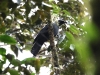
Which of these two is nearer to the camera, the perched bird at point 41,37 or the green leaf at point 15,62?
the green leaf at point 15,62

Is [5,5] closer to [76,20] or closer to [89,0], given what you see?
[89,0]

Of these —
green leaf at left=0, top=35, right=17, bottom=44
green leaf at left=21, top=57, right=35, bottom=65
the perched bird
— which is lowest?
green leaf at left=21, top=57, right=35, bottom=65

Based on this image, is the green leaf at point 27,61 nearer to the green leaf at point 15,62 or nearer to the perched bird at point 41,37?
the green leaf at point 15,62

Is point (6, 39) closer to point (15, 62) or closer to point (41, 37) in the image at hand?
point (15, 62)

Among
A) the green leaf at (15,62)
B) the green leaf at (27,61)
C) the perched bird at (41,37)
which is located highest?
the perched bird at (41,37)

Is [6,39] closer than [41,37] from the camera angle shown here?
Yes

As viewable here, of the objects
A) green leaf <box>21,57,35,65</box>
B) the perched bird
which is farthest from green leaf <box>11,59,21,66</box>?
the perched bird

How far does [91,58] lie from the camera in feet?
0.48

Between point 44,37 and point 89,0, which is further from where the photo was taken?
point 44,37

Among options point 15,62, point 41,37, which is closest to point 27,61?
point 15,62

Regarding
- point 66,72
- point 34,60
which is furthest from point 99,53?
point 66,72

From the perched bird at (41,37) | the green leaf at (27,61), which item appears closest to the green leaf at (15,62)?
the green leaf at (27,61)

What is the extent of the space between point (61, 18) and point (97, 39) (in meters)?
1.48

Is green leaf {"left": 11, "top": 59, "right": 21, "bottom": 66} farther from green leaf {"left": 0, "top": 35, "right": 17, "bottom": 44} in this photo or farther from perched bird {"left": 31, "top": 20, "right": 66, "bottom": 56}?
perched bird {"left": 31, "top": 20, "right": 66, "bottom": 56}
